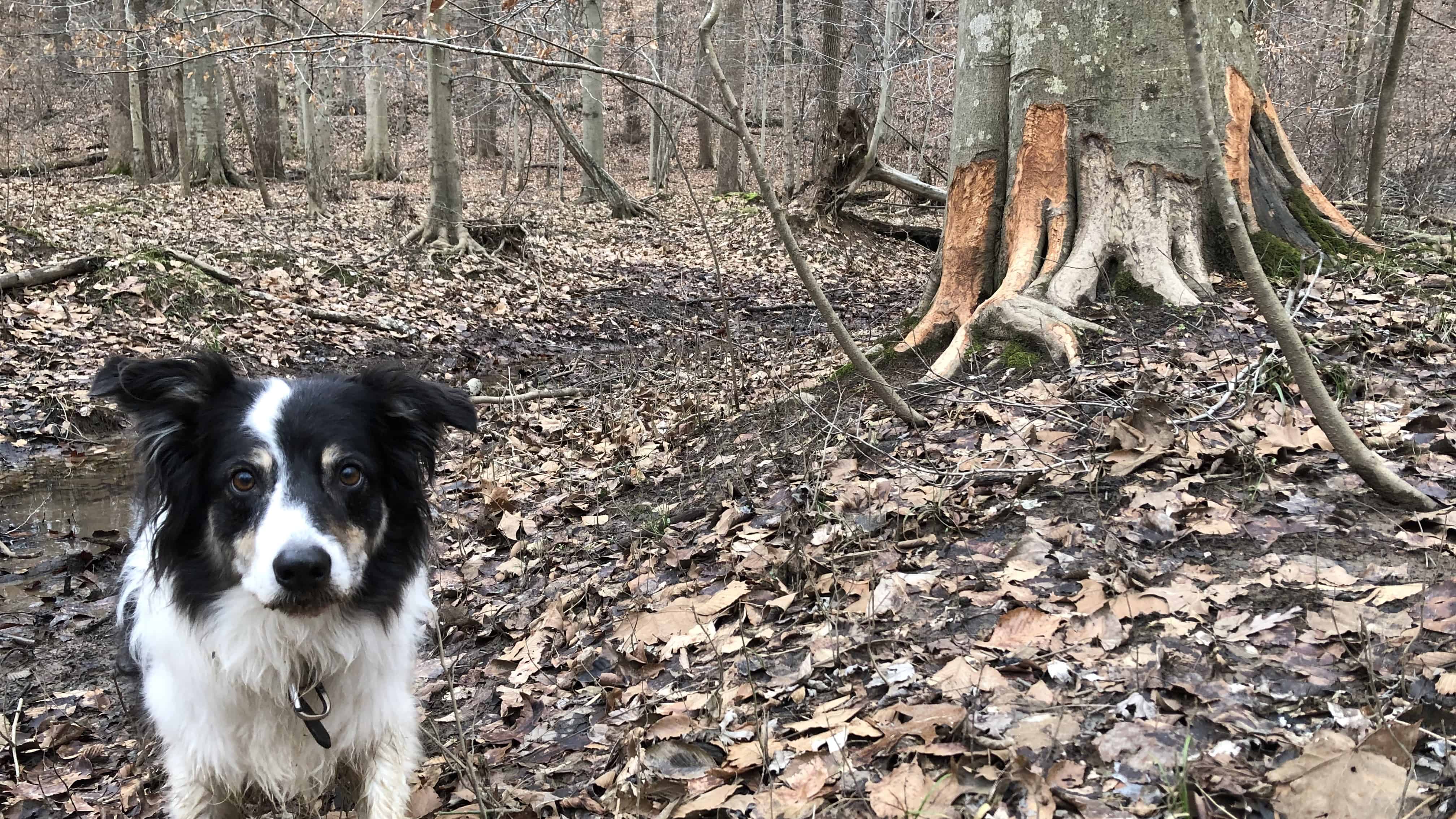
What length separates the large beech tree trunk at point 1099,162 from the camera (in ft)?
18.5

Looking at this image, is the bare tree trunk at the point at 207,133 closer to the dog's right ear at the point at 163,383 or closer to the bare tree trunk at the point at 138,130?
the bare tree trunk at the point at 138,130

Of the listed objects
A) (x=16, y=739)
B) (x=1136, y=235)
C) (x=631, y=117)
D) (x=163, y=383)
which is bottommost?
(x=16, y=739)

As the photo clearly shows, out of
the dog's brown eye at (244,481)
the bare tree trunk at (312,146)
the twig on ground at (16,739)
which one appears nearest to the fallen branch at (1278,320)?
the dog's brown eye at (244,481)

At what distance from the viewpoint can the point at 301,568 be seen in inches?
105

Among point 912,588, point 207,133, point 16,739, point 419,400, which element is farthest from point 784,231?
point 207,133

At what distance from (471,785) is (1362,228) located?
700cm

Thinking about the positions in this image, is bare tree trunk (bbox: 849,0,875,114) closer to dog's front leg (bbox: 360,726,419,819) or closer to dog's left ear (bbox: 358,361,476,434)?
dog's left ear (bbox: 358,361,476,434)

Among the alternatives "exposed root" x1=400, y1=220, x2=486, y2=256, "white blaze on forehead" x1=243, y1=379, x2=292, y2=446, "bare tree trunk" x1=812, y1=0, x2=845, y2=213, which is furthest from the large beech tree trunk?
"bare tree trunk" x1=812, y1=0, x2=845, y2=213

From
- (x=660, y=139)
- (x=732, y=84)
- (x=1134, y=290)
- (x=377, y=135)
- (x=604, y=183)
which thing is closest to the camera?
(x=1134, y=290)

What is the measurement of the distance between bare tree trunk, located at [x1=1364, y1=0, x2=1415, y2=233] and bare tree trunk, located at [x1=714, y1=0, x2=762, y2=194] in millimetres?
18594

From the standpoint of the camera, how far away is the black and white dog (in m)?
3.03

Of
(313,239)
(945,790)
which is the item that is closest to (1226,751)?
(945,790)

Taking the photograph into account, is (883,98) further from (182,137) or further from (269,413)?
(269,413)

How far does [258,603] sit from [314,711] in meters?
0.43
